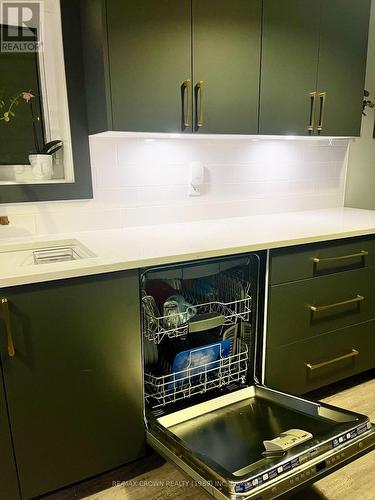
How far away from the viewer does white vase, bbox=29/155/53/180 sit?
1.61m

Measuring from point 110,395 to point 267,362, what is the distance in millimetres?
701

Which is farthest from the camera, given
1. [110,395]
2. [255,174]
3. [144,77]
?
[255,174]

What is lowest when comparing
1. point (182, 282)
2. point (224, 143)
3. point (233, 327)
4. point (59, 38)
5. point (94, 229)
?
point (233, 327)

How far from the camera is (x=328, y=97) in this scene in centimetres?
188

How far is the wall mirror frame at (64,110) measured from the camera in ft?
5.11

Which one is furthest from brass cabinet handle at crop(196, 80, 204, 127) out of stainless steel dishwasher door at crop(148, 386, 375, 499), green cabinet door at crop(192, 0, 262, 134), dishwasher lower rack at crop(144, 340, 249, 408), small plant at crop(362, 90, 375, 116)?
small plant at crop(362, 90, 375, 116)

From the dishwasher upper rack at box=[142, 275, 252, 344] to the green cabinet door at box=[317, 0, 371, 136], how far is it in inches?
37.0

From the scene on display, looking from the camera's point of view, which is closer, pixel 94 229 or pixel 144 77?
pixel 144 77

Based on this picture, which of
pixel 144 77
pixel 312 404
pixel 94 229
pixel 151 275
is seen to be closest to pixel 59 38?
pixel 144 77

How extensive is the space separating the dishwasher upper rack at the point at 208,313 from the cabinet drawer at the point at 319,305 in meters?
0.12

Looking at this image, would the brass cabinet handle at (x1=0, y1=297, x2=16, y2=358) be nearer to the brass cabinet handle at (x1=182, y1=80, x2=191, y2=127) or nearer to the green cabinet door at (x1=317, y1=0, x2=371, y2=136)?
the brass cabinet handle at (x1=182, y1=80, x2=191, y2=127)

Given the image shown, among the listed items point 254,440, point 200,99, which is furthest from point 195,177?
point 254,440

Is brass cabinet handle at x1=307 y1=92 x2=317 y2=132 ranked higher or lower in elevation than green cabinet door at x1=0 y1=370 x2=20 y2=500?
higher

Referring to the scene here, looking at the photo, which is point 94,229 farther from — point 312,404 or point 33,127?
point 312,404
